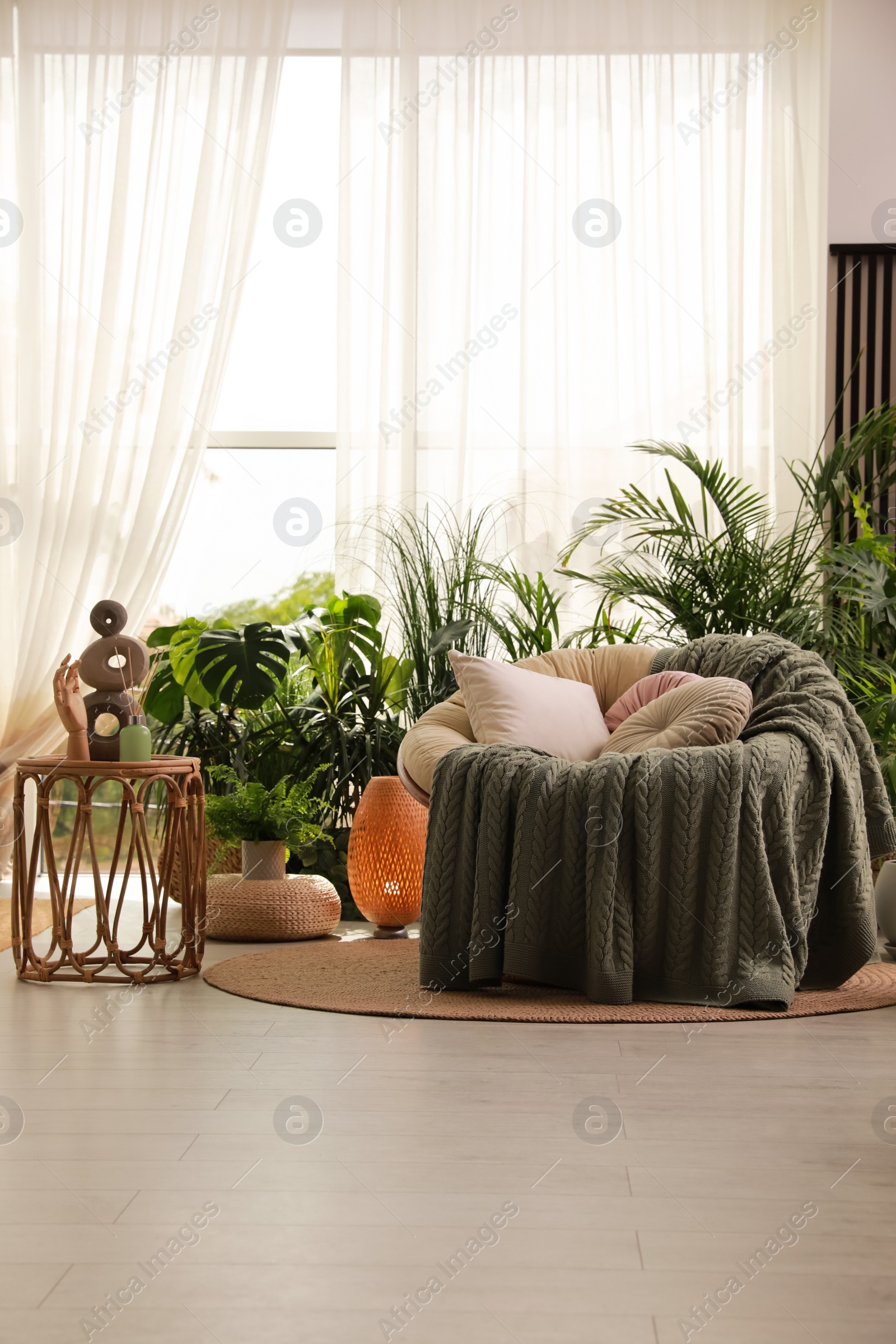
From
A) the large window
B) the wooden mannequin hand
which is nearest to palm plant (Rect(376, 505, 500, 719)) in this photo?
the large window

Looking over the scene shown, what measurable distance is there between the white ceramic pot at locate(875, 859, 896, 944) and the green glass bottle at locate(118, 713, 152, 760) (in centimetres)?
189

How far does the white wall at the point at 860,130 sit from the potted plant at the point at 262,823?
3.01 metres

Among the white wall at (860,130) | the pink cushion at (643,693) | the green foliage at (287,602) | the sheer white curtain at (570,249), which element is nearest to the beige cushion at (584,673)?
the pink cushion at (643,693)

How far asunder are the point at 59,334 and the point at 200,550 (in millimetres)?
975

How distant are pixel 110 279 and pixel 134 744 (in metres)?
2.56

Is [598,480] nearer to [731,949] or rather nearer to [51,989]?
[731,949]

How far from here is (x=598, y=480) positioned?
185 inches

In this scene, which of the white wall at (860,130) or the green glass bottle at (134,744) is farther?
the white wall at (860,130)

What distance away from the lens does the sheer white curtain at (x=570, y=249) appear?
467 cm

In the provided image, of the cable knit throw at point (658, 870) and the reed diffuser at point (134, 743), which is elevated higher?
the reed diffuser at point (134, 743)

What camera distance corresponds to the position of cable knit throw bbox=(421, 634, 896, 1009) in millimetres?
2572

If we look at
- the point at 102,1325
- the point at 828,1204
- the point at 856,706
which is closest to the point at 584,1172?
the point at 828,1204

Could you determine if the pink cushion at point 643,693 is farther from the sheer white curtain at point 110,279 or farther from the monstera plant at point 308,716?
the sheer white curtain at point 110,279

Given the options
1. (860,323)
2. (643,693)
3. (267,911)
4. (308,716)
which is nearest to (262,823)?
(267,911)
